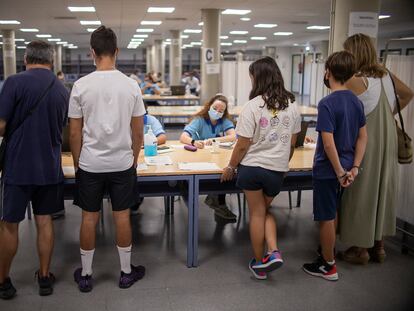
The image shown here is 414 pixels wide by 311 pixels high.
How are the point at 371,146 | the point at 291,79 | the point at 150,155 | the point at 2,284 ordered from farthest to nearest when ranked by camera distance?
the point at 291,79, the point at 150,155, the point at 371,146, the point at 2,284

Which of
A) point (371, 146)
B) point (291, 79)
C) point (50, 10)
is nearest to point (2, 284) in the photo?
point (371, 146)

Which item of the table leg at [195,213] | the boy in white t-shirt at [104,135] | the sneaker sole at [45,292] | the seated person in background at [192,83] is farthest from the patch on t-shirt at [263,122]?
the seated person in background at [192,83]

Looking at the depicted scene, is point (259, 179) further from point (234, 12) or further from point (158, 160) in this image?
point (234, 12)

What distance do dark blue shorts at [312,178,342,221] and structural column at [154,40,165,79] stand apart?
1867 centimetres

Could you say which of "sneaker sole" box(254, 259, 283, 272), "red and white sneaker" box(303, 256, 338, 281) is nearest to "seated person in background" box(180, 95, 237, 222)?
"red and white sneaker" box(303, 256, 338, 281)

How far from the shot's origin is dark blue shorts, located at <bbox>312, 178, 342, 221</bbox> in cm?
302

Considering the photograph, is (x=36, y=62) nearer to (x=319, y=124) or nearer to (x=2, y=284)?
(x=2, y=284)

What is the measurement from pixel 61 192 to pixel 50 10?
880cm

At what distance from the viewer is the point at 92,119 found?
104 inches

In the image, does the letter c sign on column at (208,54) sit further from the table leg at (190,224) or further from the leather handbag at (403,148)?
the table leg at (190,224)

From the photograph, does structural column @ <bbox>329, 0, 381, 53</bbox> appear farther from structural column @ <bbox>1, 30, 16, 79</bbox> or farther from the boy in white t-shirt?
structural column @ <bbox>1, 30, 16, 79</bbox>

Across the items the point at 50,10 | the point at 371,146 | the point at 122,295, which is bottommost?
the point at 122,295

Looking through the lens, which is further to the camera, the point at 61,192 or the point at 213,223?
the point at 213,223

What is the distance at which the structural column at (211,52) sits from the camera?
9.94 m
